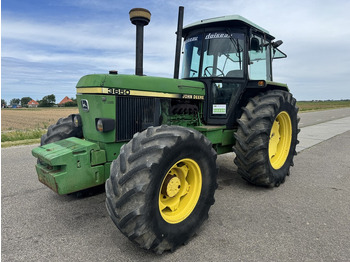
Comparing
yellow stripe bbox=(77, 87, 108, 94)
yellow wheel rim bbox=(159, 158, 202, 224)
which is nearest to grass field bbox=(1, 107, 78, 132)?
yellow stripe bbox=(77, 87, 108, 94)

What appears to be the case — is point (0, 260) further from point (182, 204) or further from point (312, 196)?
point (312, 196)

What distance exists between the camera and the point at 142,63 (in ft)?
11.3

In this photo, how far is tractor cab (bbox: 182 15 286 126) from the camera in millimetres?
4078

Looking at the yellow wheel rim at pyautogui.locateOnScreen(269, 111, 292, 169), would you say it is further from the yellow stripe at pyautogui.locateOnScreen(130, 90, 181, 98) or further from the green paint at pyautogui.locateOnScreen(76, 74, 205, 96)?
the yellow stripe at pyautogui.locateOnScreen(130, 90, 181, 98)

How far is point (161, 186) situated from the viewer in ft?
8.00

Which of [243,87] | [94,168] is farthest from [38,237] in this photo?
[243,87]

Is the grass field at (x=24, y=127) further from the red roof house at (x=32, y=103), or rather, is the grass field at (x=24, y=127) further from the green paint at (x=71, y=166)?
the red roof house at (x=32, y=103)

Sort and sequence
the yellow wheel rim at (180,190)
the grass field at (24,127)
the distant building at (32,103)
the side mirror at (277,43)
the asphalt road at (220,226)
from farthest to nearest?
the distant building at (32,103)
the grass field at (24,127)
the side mirror at (277,43)
the yellow wheel rim at (180,190)
the asphalt road at (220,226)

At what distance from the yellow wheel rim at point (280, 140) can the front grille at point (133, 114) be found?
89.0 inches

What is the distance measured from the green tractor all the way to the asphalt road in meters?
0.26

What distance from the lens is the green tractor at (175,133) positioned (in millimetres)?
2271

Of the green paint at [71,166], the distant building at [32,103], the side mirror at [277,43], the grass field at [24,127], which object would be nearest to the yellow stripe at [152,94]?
the green paint at [71,166]

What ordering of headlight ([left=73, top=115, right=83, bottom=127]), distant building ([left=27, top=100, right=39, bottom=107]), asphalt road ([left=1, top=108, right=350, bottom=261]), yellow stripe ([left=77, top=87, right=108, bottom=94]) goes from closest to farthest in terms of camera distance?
asphalt road ([left=1, top=108, right=350, bottom=261]) < yellow stripe ([left=77, top=87, right=108, bottom=94]) < headlight ([left=73, top=115, right=83, bottom=127]) < distant building ([left=27, top=100, right=39, bottom=107])

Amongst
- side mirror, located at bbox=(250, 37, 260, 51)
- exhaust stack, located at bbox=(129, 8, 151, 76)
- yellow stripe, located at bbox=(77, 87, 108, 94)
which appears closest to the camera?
yellow stripe, located at bbox=(77, 87, 108, 94)
